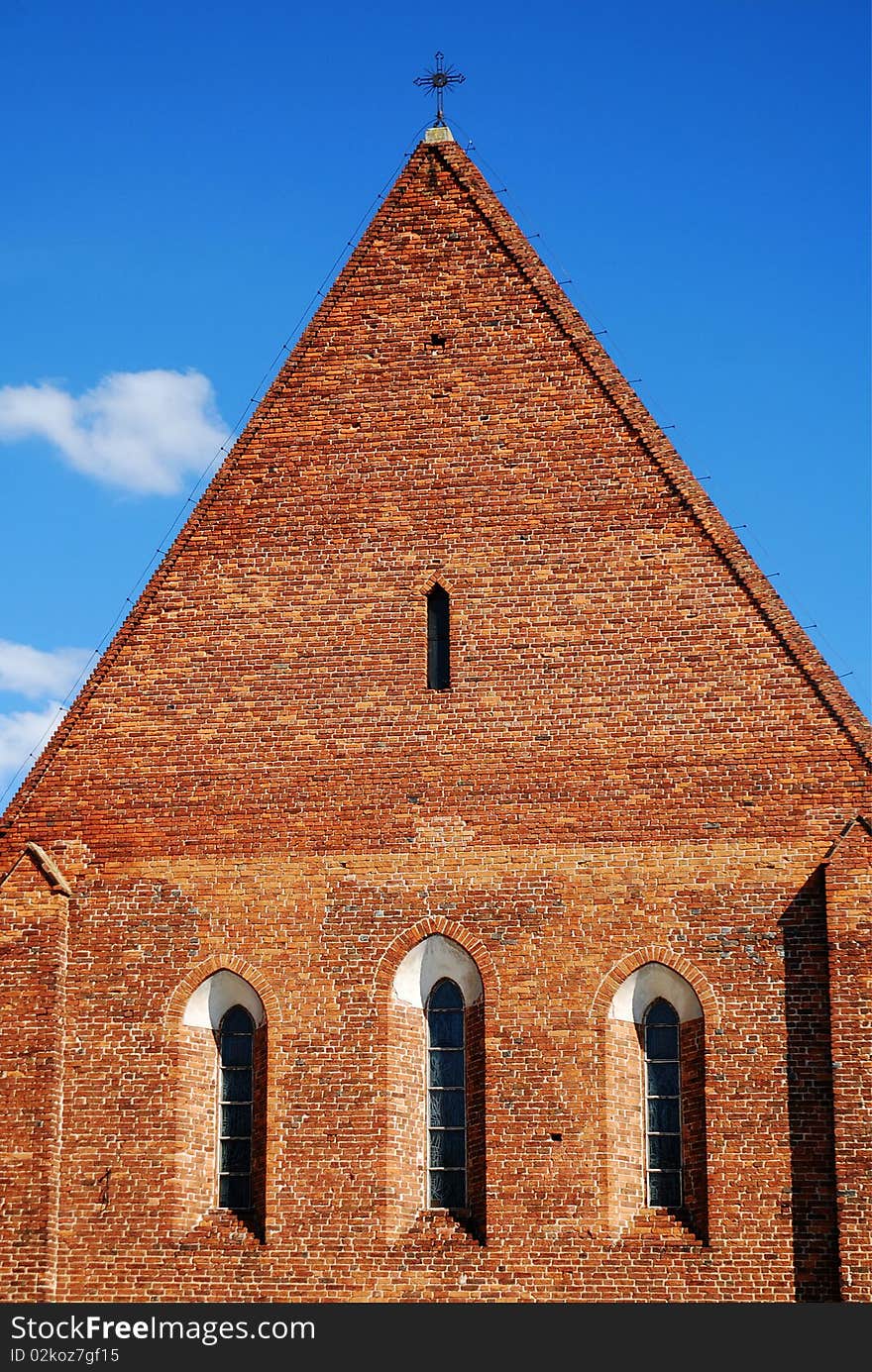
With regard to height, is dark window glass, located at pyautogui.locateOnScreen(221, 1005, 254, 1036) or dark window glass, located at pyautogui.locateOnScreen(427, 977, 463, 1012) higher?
dark window glass, located at pyautogui.locateOnScreen(427, 977, 463, 1012)

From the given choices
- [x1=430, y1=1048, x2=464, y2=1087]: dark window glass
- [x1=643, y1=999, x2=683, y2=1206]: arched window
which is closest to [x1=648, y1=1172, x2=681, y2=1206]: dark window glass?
[x1=643, y1=999, x2=683, y2=1206]: arched window

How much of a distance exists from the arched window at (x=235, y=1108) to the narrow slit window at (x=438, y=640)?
3605 millimetres

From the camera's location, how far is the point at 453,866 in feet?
60.8

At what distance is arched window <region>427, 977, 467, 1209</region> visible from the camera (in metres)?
18.1

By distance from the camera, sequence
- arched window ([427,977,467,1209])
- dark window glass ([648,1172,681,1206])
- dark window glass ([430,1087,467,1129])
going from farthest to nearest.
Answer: dark window glass ([430,1087,467,1129]) → arched window ([427,977,467,1209]) → dark window glass ([648,1172,681,1206])

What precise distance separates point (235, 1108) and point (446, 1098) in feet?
6.42

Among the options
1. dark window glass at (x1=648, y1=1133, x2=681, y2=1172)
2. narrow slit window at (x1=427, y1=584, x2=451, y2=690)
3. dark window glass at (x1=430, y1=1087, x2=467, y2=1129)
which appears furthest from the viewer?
narrow slit window at (x1=427, y1=584, x2=451, y2=690)

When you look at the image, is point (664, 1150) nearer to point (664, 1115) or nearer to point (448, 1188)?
point (664, 1115)

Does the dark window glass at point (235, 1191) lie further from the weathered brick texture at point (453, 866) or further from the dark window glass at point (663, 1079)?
the dark window glass at point (663, 1079)

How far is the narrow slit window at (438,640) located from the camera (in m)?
19.3

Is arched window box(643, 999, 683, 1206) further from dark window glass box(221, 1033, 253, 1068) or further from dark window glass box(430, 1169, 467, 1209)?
dark window glass box(221, 1033, 253, 1068)

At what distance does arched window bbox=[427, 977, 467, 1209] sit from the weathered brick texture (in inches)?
7.1

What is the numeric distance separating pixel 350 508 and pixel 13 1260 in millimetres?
7728

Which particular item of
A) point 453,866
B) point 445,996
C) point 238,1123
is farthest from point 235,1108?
point 453,866
